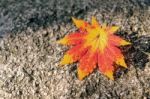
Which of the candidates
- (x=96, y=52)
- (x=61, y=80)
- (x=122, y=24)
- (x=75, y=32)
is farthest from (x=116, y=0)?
(x=61, y=80)

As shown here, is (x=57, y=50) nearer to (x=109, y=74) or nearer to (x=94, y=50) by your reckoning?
(x=94, y=50)

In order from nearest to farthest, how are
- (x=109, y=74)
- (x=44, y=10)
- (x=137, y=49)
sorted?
1. (x=109, y=74)
2. (x=137, y=49)
3. (x=44, y=10)

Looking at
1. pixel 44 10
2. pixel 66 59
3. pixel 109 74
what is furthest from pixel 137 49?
pixel 44 10

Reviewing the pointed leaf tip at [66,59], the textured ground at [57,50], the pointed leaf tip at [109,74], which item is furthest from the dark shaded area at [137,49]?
the pointed leaf tip at [66,59]

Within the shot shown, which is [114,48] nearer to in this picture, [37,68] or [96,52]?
[96,52]

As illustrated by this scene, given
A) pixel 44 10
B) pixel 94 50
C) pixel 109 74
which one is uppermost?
pixel 44 10

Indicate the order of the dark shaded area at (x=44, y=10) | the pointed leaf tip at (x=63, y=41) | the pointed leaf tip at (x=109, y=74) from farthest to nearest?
the dark shaded area at (x=44, y=10)
the pointed leaf tip at (x=63, y=41)
the pointed leaf tip at (x=109, y=74)

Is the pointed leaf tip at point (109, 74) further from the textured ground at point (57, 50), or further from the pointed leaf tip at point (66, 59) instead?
the pointed leaf tip at point (66, 59)
